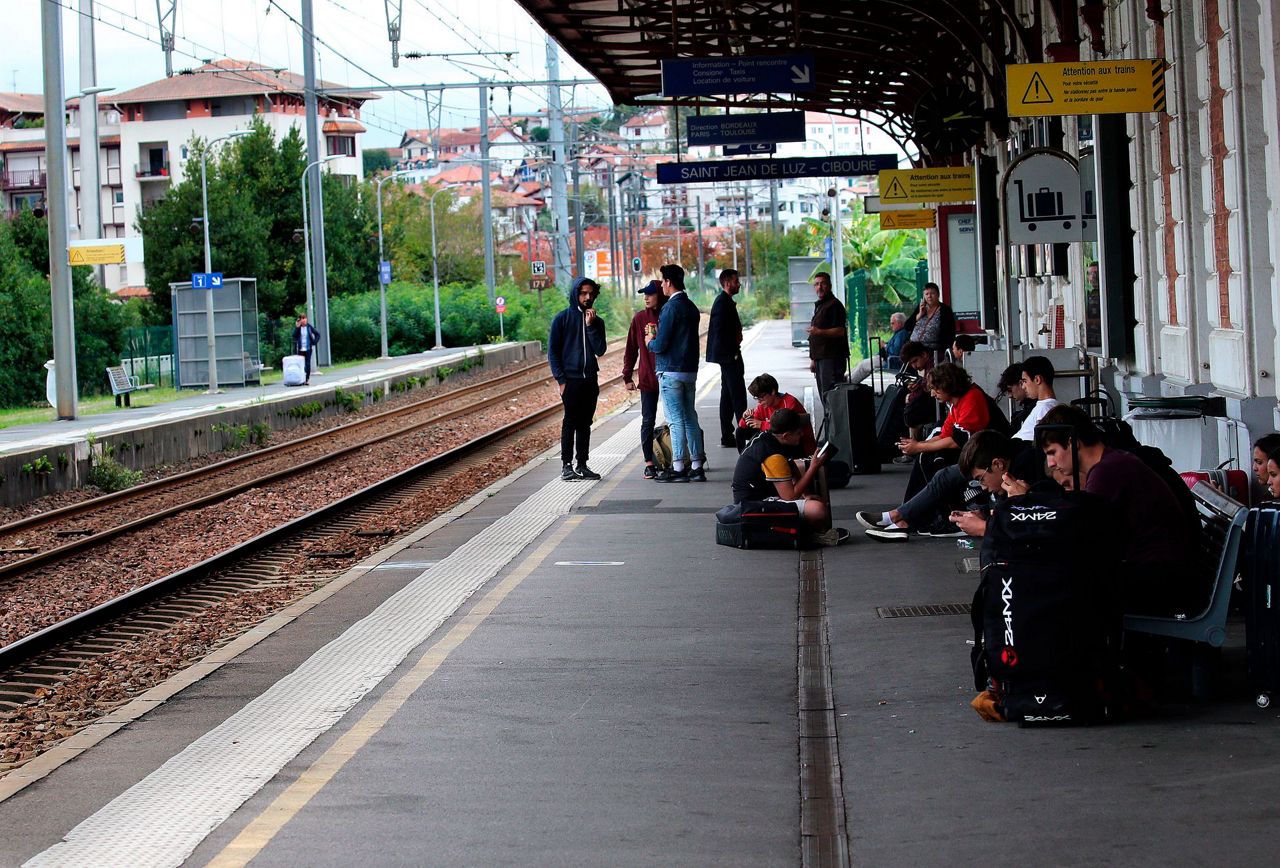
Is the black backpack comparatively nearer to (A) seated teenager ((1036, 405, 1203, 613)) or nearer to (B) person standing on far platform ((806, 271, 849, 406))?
(A) seated teenager ((1036, 405, 1203, 613))

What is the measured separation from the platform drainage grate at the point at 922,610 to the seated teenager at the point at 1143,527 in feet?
6.13

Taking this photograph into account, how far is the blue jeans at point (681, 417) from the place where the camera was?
15.5 metres

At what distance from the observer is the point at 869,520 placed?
1212 cm

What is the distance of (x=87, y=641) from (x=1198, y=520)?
255 inches

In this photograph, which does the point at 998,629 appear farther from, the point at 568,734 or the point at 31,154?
the point at 31,154

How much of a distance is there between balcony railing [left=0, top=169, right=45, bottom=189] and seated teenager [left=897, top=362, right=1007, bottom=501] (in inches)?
3575

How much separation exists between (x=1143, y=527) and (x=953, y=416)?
4819 mm

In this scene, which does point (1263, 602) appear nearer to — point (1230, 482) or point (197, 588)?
point (1230, 482)

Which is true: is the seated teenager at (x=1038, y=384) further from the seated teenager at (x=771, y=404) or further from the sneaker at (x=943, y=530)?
the seated teenager at (x=771, y=404)

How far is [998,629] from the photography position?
644cm

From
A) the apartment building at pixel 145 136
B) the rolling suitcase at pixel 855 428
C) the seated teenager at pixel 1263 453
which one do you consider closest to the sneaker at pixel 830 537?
the seated teenager at pixel 1263 453

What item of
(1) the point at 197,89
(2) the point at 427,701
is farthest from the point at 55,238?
(1) the point at 197,89

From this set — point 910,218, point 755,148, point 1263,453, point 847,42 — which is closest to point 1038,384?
point 1263,453

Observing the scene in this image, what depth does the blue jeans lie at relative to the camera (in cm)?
1548
